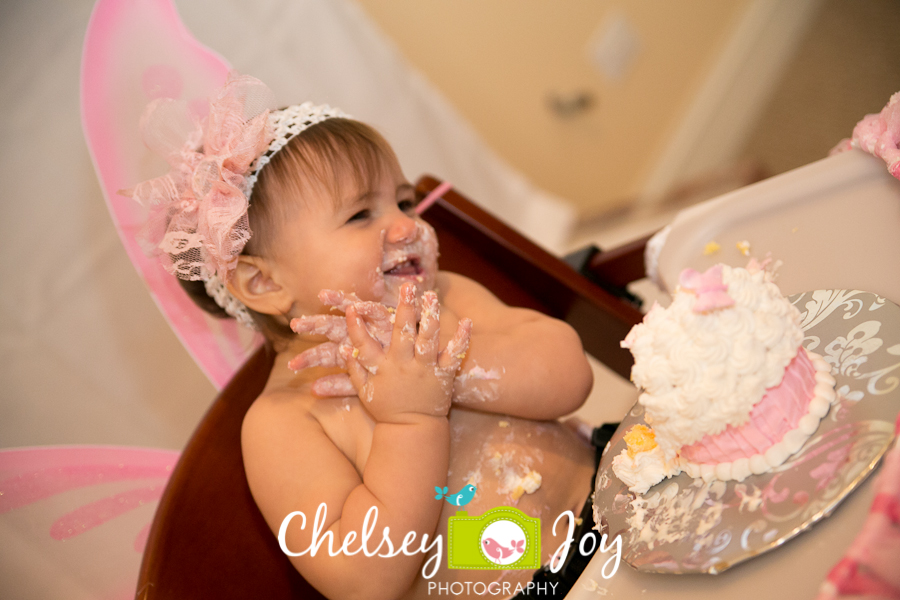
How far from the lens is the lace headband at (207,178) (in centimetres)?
69

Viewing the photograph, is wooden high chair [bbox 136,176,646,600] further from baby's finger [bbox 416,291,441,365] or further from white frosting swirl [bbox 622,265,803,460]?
white frosting swirl [bbox 622,265,803,460]

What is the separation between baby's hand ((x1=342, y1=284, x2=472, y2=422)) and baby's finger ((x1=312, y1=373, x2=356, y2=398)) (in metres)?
0.06

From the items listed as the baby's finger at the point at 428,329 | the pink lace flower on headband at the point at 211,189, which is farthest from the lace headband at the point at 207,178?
the baby's finger at the point at 428,329

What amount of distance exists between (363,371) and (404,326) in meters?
0.08

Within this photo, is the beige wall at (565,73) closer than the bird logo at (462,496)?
No

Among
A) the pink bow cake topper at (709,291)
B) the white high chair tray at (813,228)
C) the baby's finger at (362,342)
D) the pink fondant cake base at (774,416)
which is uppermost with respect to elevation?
the white high chair tray at (813,228)

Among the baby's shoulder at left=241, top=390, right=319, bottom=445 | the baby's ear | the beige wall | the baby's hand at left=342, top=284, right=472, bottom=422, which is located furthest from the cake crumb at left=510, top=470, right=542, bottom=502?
the beige wall

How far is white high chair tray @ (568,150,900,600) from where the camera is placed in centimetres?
42

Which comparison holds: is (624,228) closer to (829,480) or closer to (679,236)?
(679,236)

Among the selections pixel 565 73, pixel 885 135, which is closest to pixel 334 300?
pixel 885 135

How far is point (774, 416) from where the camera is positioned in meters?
0.47

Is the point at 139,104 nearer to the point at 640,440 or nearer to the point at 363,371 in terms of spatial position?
the point at 363,371

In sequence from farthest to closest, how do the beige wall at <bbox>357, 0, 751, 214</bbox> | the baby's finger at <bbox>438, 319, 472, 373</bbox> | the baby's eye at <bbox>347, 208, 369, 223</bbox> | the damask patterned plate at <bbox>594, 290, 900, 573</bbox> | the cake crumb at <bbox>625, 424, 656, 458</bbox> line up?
the beige wall at <bbox>357, 0, 751, 214</bbox>, the baby's eye at <bbox>347, 208, 369, 223</bbox>, the baby's finger at <bbox>438, 319, 472, 373</bbox>, the cake crumb at <bbox>625, 424, 656, 458</bbox>, the damask patterned plate at <bbox>594, 290, 900, 573</bbox>

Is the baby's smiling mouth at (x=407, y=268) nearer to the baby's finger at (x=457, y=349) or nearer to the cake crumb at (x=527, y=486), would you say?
the baby's finger at (x=457, y=349)
